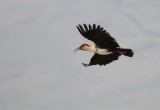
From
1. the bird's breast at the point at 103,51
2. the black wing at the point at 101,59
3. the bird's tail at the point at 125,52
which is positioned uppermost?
the black wing at the point at 101,59

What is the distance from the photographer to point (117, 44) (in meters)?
19.6

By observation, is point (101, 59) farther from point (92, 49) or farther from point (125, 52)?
point (125, 52)

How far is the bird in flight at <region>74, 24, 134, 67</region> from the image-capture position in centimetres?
1911

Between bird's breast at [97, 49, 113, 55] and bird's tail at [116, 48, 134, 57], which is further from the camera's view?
bird's breast at [97, 49, 113, 55]

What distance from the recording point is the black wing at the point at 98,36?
19016 mm

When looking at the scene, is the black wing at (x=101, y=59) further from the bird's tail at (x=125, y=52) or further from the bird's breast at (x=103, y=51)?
the bird's tail at (x=125, y=52)

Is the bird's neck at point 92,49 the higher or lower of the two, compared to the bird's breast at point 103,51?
higher

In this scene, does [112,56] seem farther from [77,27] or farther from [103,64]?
[77,27]

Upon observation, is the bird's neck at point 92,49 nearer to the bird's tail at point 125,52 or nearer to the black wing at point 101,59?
the black wing at point 101,59

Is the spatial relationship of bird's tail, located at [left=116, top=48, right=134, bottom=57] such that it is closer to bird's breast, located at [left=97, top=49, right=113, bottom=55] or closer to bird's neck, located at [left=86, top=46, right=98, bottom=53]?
bird's breast, located at [left=97, top=49, right=113, bottom=55]

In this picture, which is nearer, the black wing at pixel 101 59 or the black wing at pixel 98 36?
the black wing at pixel 98 36

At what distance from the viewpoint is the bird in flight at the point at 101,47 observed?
19109 mm

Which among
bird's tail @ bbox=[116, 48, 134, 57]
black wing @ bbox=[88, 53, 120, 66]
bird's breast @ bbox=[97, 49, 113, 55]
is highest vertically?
black wing @ bbox=[88, 53, 120, 66]

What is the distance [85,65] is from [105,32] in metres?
2.43
